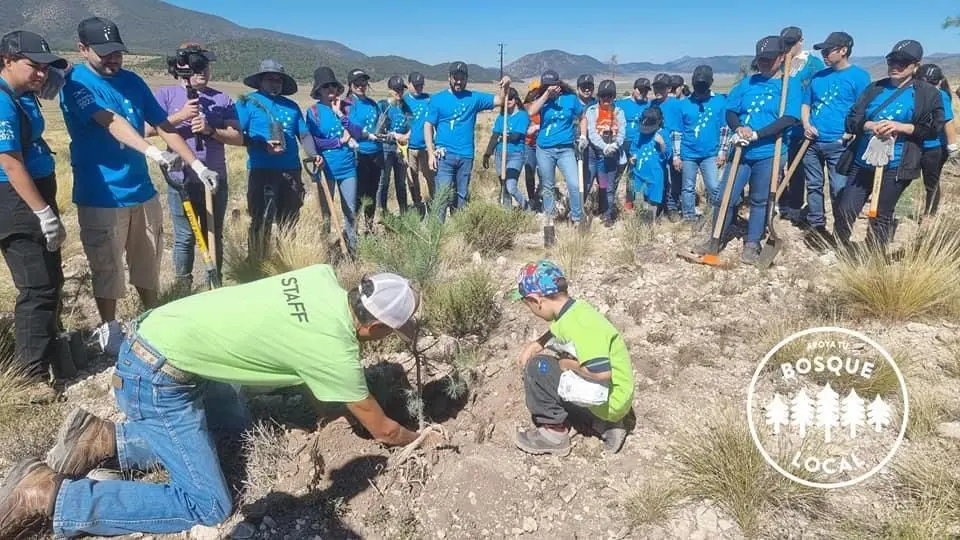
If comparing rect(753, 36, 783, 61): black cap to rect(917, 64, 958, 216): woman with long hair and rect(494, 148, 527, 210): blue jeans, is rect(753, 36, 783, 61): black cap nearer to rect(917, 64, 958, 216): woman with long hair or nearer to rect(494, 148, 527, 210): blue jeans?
rect(917, 64, 958, 216): woman with long hair

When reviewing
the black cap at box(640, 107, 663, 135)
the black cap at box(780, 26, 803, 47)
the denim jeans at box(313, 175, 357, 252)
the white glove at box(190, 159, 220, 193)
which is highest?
the black cap at box(780, 26, 803, 47)

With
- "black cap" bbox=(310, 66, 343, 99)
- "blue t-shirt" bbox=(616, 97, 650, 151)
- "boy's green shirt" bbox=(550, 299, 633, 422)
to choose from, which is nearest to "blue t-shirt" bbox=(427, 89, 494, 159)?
"black cap" bbox=(310, 66, 343, 99)

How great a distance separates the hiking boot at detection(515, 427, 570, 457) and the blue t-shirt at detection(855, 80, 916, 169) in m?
3.70

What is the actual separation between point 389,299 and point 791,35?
5086 millimetres

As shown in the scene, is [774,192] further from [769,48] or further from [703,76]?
[703,76]

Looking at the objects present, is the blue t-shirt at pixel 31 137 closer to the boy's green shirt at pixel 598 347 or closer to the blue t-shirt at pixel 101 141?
the blue t-shirt at pixel 101 141

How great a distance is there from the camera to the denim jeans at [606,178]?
23.5 ft

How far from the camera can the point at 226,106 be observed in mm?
4777

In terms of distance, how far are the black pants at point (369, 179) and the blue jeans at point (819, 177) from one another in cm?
468

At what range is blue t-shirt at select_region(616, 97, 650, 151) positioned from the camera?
7582mm

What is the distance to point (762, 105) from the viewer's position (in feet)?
16.9

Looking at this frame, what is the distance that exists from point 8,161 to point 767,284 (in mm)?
5322

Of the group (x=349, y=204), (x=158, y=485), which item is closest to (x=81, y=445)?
(x=158, y=485)

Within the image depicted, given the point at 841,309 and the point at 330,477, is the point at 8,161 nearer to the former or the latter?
the point at 330,477
